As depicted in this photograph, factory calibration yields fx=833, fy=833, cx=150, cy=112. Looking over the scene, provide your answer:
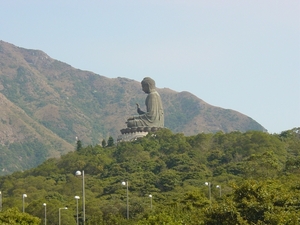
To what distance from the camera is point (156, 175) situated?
67438 millimetres

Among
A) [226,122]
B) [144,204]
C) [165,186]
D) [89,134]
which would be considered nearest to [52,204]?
[144,204]

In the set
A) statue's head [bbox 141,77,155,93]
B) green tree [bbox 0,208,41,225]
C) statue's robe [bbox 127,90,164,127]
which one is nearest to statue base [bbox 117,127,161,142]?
statue's robe [bbox 127,90,164,127]

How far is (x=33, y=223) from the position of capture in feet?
117

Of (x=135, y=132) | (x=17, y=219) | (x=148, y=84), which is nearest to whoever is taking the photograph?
(x=17, y=219)

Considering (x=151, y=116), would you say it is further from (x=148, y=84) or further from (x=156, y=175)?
(x=156, y=175)

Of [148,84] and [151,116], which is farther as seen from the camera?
[148,84]

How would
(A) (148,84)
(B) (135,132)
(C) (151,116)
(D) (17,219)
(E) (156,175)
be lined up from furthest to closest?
(A) (148,84)
(C) (151,116)
(B) (135,132)
(E) (156,175)
(D) (17,219)

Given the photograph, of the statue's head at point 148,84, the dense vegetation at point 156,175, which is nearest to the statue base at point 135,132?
the dense vegetation at point 156,175

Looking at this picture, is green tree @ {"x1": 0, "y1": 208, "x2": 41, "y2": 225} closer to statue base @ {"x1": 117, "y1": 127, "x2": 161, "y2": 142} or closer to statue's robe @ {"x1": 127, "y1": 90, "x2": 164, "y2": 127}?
statue base @ {"x1": 117, "y1": 127, "x2": 161, "y2": 142}

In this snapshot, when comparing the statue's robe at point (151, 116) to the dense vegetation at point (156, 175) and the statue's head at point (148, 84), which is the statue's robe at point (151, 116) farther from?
the dense vegetation at point (156, 175)

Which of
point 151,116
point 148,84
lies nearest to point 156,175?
point 151,116

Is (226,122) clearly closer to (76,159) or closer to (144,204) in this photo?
(76,159)

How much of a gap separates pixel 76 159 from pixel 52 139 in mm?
84045

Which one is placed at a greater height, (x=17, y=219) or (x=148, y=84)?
(x=148, y=84)
